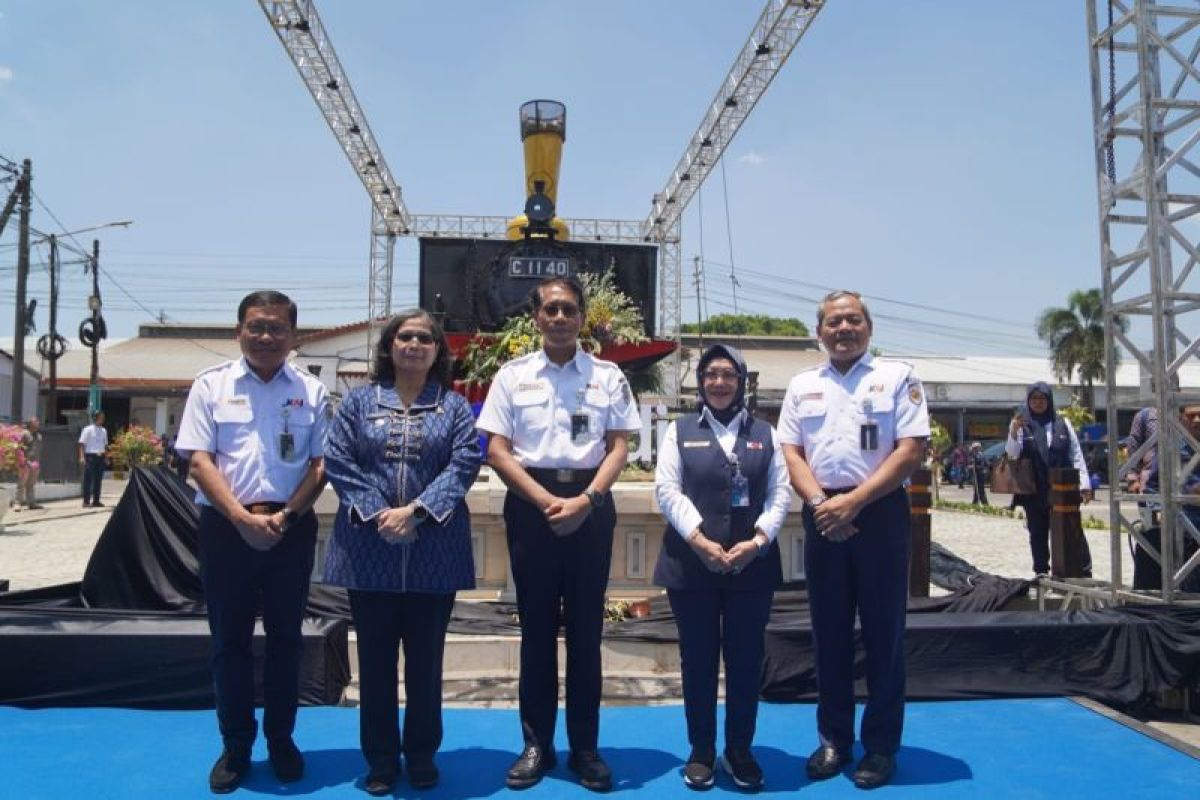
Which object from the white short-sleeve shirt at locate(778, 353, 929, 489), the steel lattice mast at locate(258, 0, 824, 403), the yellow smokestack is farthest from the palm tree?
the white short-sleeve shirt at locate(778, 353, 929, 489)

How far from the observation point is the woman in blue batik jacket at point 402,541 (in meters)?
3.00

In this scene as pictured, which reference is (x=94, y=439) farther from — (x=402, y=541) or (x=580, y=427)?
(x=580, y=427)

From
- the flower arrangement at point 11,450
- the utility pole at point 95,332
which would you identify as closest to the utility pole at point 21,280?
the utility pole at point 95,332

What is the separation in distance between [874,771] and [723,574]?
2.86 ft

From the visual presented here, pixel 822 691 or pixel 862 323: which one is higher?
pixel 862 323

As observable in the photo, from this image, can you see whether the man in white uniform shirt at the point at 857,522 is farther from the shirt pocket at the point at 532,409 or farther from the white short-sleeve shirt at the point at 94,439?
the white short-sleeve shirt at the point at 94,439

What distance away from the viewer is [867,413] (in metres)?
3.30

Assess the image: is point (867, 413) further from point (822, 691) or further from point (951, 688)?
point (951, 688)

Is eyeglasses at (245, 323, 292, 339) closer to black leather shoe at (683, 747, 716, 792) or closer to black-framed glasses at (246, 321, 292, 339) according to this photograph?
black-framed glasses at (246, 321, 292, 339)

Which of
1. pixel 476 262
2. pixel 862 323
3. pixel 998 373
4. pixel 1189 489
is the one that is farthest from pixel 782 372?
pixel 862 323

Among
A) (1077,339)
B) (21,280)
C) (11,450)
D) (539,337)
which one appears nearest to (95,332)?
(21,280)

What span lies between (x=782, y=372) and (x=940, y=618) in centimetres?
3086

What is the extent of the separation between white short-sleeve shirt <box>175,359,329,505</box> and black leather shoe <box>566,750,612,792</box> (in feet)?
4.47

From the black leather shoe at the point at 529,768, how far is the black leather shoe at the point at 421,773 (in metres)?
0.25
